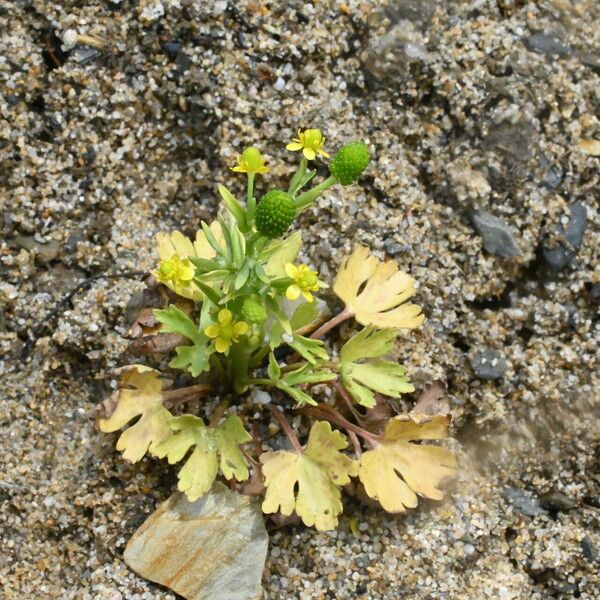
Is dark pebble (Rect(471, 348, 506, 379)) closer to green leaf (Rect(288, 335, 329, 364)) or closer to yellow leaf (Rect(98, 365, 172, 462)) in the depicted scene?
green leaf (Rect(288, 335, 329, 364))

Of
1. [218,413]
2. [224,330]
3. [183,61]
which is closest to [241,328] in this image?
[224,330]

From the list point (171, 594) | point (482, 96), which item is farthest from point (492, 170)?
point (171, 594)

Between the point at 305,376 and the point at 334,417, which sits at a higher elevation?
the point at 305,376

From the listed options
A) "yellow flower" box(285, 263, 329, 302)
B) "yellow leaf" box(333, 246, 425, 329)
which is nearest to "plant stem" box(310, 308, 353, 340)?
"yellow leaf" box(333, 246, 425, 329)

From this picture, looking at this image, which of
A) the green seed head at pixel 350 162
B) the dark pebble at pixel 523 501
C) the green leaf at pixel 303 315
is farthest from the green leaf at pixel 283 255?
the dark pebble at pixel 523 501

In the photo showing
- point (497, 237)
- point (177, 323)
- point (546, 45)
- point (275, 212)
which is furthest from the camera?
point (546, 45)

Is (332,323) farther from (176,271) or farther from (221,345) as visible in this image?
(176,271)
